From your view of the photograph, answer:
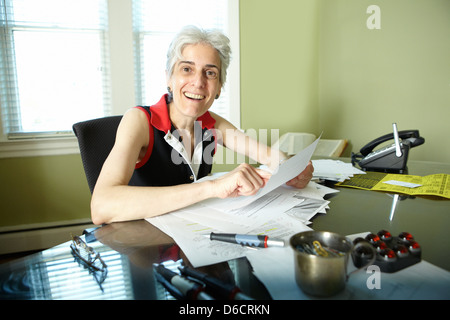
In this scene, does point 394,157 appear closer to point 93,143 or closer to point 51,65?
point 93,143

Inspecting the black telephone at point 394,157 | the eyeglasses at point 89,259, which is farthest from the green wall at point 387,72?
the eyeglasses at point 89,259

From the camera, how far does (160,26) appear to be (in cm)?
242

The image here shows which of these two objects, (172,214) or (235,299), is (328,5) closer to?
(172,214)

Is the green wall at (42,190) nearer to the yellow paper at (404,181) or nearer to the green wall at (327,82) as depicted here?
the green wall at (327,82)

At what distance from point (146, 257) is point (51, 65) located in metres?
2.18

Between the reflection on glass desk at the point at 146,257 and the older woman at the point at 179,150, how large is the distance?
0.09 meters

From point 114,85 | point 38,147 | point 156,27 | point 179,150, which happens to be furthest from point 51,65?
point 179,150

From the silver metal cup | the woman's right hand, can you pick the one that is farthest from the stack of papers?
the silver metal cup

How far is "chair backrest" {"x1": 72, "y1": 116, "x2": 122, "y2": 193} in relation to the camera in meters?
1.07

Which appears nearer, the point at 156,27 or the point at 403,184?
the point at 403,184

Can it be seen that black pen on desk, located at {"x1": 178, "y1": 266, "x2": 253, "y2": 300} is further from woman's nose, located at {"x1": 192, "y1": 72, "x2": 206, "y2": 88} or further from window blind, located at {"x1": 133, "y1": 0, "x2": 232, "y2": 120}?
window blind, located at {"x1": 133, "y1": 0, "x2": 232, "y2": 120}

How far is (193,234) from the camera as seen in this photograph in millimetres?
655

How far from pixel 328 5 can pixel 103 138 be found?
7.91 feet
